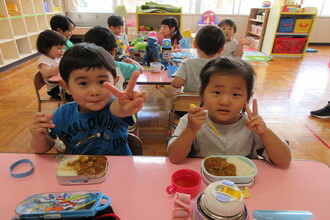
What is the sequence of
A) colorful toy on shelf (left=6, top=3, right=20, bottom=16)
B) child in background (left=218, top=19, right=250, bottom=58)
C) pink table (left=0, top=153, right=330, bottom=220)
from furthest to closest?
colorful toy on shelf (left=6, top=3, right=20, bottom=16) < child in background (left=218, top=19, right=250, bottom=58) < pink table (left=0, top=153, right=330, bottom=220)

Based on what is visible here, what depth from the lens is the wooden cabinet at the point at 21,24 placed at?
→ 4.26 meters

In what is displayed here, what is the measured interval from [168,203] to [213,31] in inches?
63.1

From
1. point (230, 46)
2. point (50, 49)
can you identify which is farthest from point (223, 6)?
point (50, 49)

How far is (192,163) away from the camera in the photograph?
2.72ft

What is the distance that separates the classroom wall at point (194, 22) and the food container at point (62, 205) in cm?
667

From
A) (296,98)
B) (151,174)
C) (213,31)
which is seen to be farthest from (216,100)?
(296,98)

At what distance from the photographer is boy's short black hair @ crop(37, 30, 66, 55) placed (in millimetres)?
2215

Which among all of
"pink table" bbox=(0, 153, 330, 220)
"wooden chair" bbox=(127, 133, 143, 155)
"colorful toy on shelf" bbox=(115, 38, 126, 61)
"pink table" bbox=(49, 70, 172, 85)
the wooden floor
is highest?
"colorful toy on shelf" bbox=(115, 38, 126, 61)

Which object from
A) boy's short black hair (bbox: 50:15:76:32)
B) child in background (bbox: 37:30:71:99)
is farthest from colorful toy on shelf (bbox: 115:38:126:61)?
boy's short black hair (bbox: 50:15:76:32)

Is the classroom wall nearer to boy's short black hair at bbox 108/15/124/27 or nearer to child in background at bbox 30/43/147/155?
boy's short black hair at bbox 108/15/124/27

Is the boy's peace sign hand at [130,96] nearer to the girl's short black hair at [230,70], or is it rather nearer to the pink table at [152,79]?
the girl's short black hair at [230,70]

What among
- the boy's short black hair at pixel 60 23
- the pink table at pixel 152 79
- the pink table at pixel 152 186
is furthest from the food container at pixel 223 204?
the boy's short black hair at pixel 60 23

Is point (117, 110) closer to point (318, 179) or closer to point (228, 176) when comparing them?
point (228, 176)

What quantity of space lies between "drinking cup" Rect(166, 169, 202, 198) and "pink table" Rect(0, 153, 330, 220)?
0.09 ft
